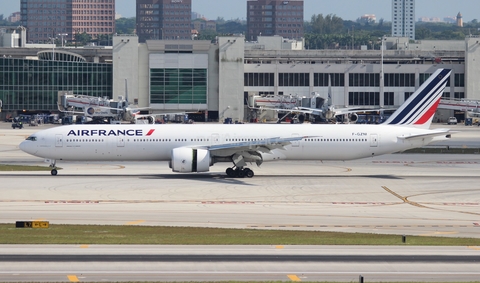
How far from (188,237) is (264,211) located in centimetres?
993

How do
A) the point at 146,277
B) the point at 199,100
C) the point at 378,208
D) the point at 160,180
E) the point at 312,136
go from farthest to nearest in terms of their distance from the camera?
the point at 199,100 → the point at 312,136 → the point at 160,180 → the point at 378,208 → the point at 146,277

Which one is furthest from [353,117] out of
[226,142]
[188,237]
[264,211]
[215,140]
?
[188,237]

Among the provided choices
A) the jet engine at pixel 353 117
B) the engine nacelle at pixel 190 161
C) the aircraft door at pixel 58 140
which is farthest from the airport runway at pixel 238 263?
the jet engine at pixel 353 117

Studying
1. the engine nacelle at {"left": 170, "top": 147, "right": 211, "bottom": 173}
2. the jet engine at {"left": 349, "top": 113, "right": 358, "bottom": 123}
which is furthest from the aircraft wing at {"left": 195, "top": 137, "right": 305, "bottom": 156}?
the jet engine at {"left": 349, "top": 113, "right": 358, "bottom": 123}

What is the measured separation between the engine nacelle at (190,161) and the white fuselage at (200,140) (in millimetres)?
2375

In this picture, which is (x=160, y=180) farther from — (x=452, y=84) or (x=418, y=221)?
(x=452, y=84)

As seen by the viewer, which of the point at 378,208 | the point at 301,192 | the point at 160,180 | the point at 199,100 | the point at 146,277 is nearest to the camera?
the point at 146,277

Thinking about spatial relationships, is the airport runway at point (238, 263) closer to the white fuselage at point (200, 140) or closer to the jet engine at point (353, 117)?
the white fuselage at point (200, 140)

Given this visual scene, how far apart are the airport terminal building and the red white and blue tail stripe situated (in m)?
71.3

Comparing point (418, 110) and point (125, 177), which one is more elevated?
point (418, 110)

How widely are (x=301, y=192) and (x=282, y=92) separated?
96.3m

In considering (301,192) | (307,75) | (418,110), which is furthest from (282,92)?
(301,192)

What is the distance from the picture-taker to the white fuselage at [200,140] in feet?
198

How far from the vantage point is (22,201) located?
47500 millimetres
